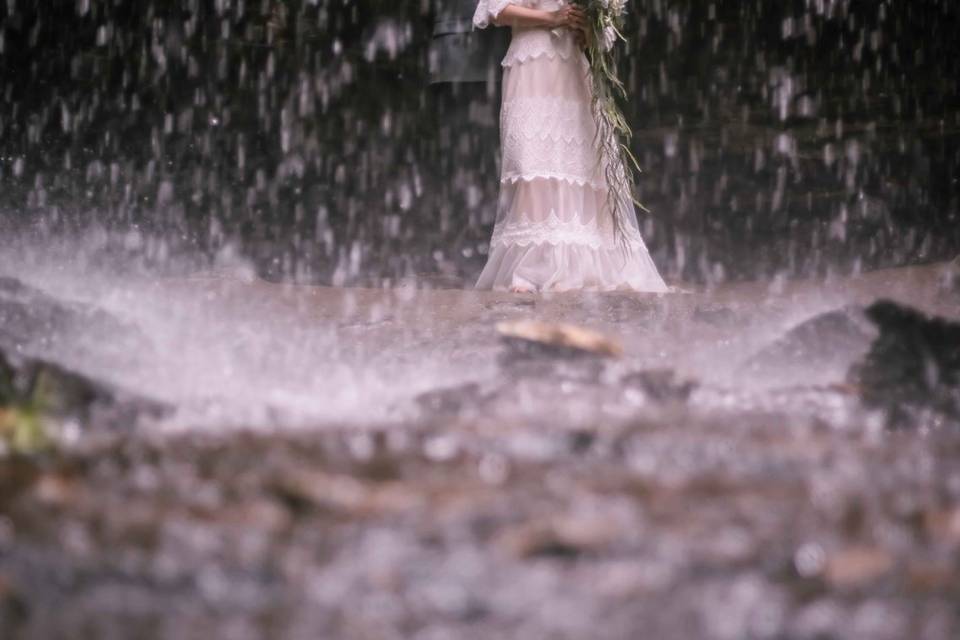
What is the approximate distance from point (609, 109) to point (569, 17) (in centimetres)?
42

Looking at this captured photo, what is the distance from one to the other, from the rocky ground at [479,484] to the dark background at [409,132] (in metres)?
3.19

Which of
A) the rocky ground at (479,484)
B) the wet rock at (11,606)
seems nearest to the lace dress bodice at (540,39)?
the rocky ground at (479,484)

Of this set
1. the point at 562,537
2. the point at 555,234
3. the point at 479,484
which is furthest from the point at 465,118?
the point at 562,537

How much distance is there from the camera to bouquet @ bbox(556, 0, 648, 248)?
4.38m

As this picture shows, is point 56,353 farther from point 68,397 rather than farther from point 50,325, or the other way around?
point 68,397

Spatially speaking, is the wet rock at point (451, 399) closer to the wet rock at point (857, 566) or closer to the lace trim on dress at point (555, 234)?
the wet rock at point (857, 566)

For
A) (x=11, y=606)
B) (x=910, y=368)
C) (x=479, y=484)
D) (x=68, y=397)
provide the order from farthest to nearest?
(x=910, y=368) → (x=68, y=397) → (x=479, y=484) → (x=11, y=606)

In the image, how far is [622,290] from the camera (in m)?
4.34

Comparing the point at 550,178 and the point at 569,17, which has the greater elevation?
the point at 569,17

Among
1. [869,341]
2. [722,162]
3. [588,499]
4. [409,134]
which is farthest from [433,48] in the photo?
[588,499]

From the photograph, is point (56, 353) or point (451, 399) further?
point (56, 353)

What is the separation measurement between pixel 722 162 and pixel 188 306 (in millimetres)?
3923

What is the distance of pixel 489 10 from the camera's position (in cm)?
440

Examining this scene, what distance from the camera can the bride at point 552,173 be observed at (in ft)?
14.6
